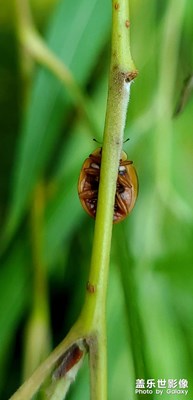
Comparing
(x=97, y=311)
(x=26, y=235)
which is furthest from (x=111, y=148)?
(x=26, y=235)

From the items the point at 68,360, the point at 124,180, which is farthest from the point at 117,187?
the point at 68,360

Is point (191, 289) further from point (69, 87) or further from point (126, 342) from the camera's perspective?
point (69, 87)

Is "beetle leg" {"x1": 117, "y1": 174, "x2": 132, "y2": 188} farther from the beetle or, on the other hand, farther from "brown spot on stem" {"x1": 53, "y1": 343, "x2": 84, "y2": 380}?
"brown spot on stem" {"x1": 53, "y1": 343, "x2": 84, "y2": 380}

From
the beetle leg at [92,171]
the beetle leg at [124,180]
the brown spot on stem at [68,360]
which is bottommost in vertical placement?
the brown spot on stem at [68,360]

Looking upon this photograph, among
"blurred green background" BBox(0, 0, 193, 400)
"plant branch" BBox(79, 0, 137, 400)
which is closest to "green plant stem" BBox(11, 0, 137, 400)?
"plant branch" BBox(79, 0, 137, 400)

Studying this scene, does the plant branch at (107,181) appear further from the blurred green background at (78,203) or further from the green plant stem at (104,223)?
the blurred green background at (78,203)

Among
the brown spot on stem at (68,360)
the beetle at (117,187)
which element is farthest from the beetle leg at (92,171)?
the brown spot on stem at (68,360)

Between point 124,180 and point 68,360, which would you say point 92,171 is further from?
point 68,360
